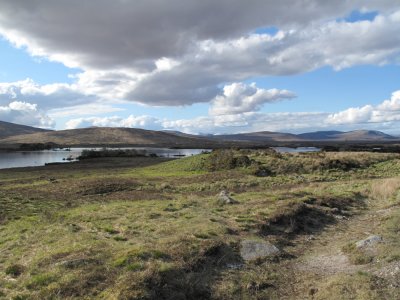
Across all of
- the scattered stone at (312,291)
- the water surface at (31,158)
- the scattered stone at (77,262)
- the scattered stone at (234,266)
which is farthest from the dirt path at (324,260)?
the water surface at (31,158)

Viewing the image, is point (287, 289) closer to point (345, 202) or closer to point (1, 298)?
point (1, 298)

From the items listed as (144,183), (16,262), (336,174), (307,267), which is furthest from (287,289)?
(336,174)

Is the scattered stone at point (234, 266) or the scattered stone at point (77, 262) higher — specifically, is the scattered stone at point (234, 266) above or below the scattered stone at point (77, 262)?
below

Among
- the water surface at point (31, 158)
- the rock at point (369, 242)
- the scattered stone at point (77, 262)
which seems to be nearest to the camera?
the scattered stone at point (77, 262)

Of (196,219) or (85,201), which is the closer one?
(196,219)

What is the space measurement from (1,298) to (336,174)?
42.7 m

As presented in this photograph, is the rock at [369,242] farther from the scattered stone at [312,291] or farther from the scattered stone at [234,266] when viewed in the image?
the scattered stone at [234,266]

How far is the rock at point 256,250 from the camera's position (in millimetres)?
13218

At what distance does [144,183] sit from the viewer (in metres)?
42.2

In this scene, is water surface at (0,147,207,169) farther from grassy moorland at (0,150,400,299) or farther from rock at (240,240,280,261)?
rock at (240,240,280,261)

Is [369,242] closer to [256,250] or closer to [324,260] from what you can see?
[324,260]

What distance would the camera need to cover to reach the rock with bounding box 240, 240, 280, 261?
43.4ft

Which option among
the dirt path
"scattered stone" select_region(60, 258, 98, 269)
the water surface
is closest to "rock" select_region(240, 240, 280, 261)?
the dirt path

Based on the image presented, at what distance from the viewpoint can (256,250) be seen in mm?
13703
